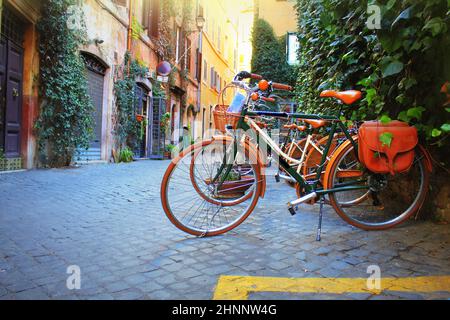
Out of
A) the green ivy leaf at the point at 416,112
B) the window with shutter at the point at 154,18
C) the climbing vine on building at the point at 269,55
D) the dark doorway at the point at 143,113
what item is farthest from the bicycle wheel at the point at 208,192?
the climbing vine on building at the point at 269,55

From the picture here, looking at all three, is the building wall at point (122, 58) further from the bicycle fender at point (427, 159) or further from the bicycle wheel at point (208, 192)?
the bicycle fender at point (427, 159)

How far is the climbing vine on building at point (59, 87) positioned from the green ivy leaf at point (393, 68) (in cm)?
684

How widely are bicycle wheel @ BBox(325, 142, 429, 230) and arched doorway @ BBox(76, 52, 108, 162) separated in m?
7.71

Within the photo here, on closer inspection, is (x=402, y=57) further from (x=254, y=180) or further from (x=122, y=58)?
(x=122, y=58)

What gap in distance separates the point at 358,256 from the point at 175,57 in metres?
16.5

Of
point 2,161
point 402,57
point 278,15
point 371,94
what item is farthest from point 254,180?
point 278,15

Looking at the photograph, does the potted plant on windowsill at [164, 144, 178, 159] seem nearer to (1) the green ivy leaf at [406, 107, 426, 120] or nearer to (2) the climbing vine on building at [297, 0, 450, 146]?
(2) the climbing vine on building at [297, 0, 450, 146]

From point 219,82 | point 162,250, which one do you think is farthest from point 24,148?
point 219,82

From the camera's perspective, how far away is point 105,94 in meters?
10.8

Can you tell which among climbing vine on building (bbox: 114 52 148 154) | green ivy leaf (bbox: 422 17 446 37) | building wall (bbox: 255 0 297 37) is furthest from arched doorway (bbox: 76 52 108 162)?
building wall (bbox: 255 0 297 37)

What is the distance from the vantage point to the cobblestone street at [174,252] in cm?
200
